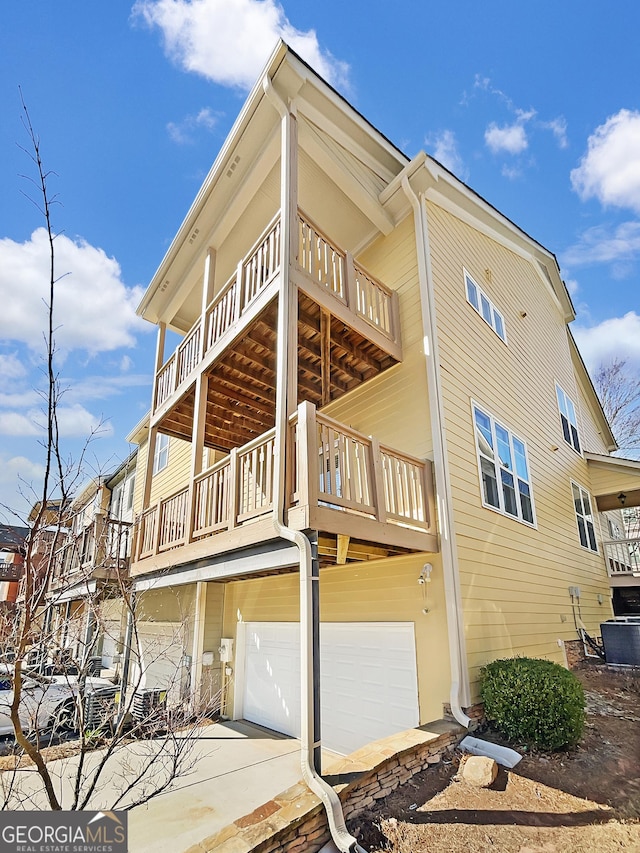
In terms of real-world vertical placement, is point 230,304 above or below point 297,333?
above

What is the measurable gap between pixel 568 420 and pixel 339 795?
1275cm

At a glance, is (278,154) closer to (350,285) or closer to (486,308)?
(350,285)

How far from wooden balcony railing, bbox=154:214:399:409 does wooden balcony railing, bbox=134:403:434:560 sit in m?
2.34

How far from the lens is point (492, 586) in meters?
7.45

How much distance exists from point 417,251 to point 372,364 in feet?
7.20

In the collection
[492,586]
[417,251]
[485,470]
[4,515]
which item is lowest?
[492,586]

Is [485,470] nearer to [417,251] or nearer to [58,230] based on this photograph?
[417,251]

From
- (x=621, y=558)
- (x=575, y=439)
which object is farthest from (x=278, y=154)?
(x=621, y=558)

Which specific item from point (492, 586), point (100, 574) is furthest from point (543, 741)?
point (100, 574)

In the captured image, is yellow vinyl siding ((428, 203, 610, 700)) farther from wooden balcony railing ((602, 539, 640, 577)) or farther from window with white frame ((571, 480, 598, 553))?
wooden balcony railing ((602, 539, 640, 577))

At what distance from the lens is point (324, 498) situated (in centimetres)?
523

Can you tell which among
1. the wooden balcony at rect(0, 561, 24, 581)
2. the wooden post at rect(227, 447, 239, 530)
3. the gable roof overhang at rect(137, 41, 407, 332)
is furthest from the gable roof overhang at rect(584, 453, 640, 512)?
the wooden balcony at rect(0, 561, 24, 581)

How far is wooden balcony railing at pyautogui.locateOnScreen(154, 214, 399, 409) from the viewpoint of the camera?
22.9ft

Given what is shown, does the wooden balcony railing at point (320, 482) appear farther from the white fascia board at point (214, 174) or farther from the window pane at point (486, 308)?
the white fascia board at point (214, 174)
